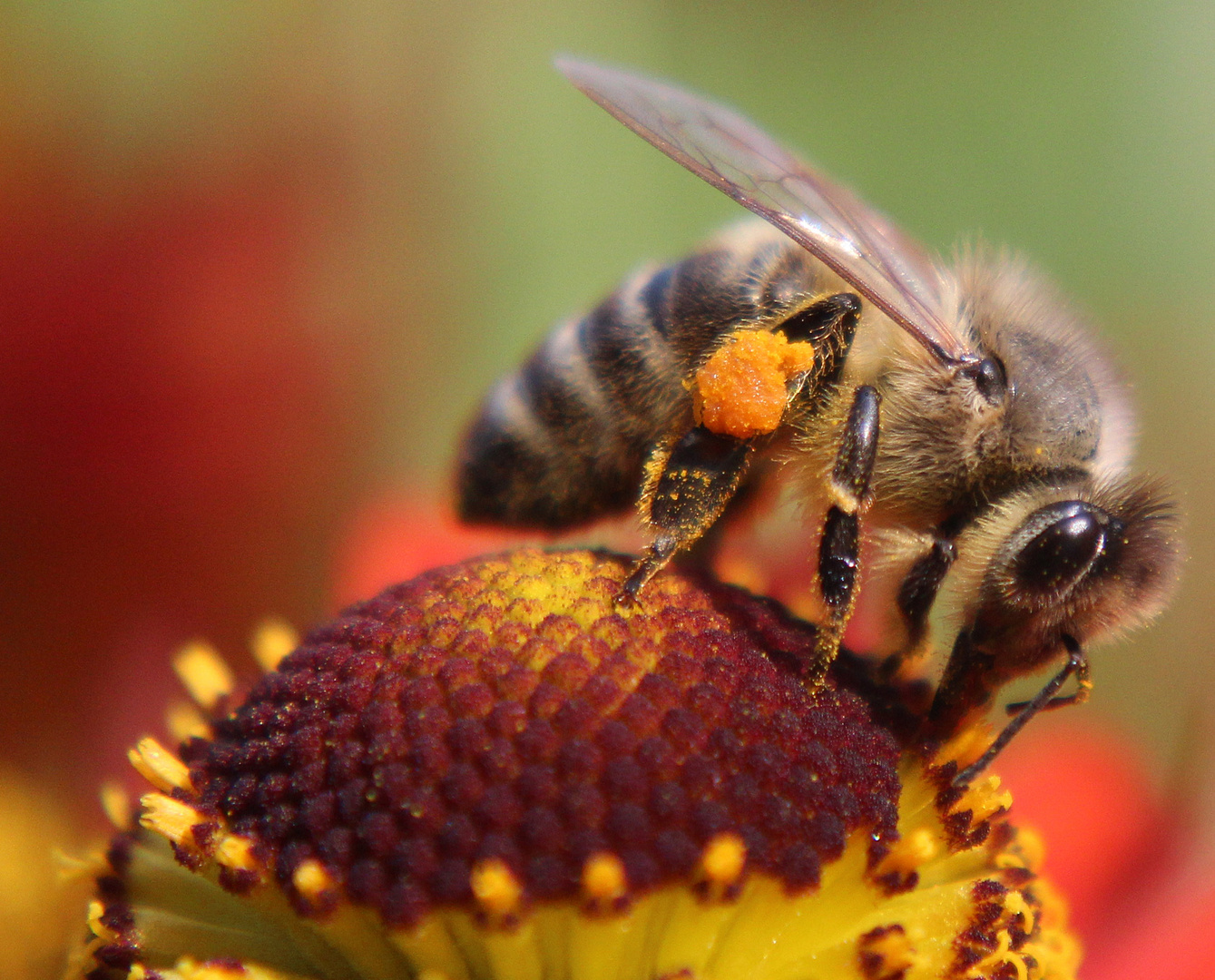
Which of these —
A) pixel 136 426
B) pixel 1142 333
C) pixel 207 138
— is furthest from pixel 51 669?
pixel 1142 333

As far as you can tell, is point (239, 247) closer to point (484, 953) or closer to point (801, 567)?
point (801, 567)

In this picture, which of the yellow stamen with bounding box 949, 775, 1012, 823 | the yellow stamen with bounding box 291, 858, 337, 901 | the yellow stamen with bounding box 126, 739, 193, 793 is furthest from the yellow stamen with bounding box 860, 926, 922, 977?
the yellow stamen with bounding box 126, 739, 193, 793

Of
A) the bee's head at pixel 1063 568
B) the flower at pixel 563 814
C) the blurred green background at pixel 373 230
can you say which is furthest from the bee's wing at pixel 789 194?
the blurred green background at pixel 373 230

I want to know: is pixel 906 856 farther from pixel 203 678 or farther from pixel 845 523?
pixel 203 678

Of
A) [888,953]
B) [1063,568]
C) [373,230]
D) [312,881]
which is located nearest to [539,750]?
[312,881]

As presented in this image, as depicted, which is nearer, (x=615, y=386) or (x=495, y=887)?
(x=495, y=887)

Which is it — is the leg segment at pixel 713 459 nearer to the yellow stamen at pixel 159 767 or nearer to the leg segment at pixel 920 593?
the leg segment at pixel 920 593
